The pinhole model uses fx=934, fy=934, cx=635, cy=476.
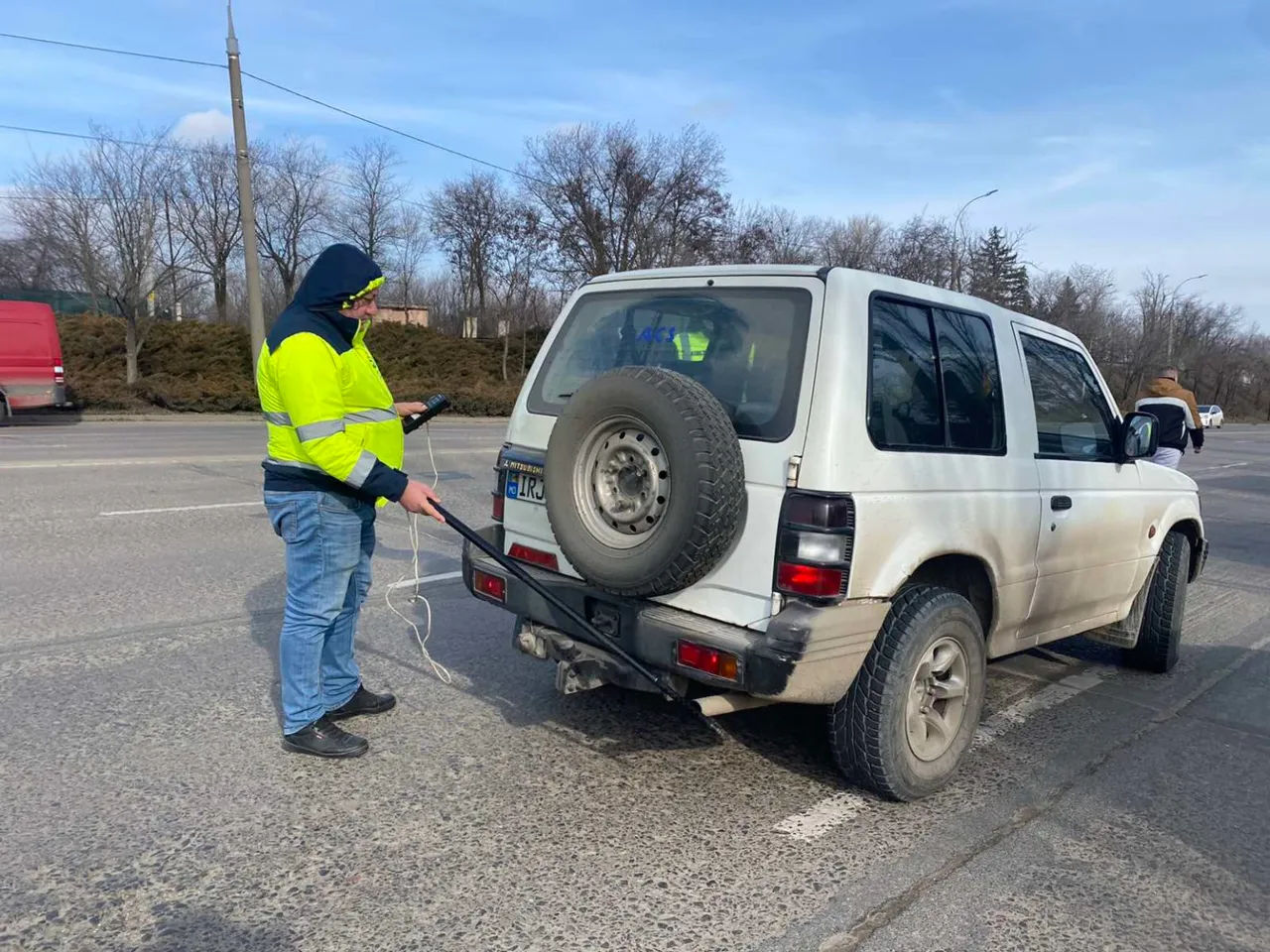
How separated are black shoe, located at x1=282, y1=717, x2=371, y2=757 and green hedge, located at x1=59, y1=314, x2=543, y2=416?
67.8ft

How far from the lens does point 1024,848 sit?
10.4 ft

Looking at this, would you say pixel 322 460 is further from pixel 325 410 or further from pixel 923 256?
pixel 923 256

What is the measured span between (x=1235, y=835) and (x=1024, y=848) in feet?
2.80

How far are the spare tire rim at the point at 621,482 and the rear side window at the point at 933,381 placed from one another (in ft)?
2.47

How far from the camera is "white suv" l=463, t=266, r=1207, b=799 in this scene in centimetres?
303

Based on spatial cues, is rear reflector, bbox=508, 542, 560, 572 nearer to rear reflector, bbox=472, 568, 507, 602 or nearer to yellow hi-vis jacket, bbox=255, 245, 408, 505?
rear reflector, bbox=472, 568, 507, 602

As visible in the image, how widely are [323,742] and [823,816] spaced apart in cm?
191

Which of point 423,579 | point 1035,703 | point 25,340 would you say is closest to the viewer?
point 1035,703

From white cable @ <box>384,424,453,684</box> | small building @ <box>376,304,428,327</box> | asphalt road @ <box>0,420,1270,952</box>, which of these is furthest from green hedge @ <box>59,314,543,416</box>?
asphalt road @ <box>0,420,1270,952</box>

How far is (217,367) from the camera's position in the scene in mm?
27828

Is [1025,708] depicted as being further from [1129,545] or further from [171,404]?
[171,404]

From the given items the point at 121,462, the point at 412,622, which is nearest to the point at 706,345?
the point at 412,622

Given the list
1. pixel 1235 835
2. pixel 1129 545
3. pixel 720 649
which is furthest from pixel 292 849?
pixel 1129 545

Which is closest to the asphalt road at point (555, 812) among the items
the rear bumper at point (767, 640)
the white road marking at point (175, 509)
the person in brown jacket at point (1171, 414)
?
the rear bumper at point (767, 640)
